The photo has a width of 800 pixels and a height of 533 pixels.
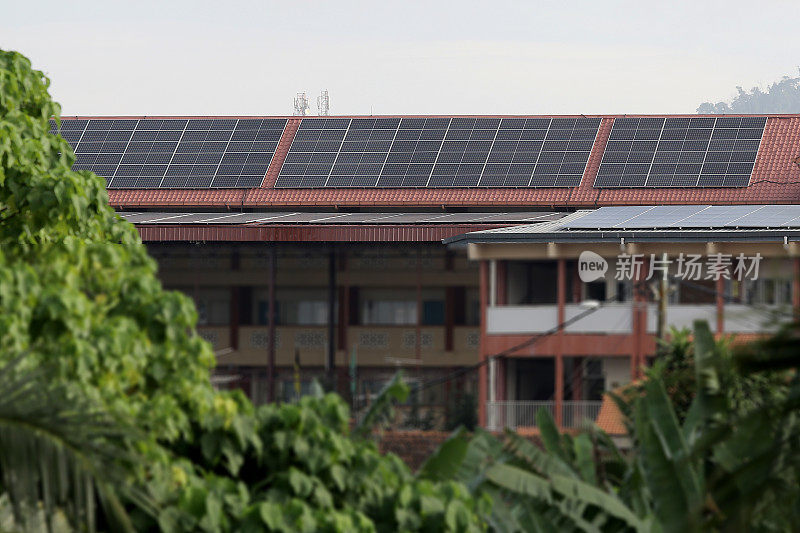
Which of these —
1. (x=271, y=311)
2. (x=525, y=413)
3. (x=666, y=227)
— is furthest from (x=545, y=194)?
(x=525, y=413)

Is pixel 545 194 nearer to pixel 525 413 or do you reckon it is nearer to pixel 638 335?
pixel 525 413

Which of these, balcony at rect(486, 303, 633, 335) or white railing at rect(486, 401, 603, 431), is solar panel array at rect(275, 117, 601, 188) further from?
white railing at rect(486, 401, 603, 431)

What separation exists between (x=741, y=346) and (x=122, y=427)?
4968mm

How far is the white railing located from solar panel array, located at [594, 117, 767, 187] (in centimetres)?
1267

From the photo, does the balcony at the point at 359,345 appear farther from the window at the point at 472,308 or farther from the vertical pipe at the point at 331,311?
the vertical pipe at the point at 331,311

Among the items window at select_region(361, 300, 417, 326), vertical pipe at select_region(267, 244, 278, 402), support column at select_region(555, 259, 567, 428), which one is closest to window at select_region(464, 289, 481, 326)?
window at select_region(361, 300, 417, 326)

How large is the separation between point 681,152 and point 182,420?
35696 mm

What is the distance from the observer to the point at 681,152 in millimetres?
46562

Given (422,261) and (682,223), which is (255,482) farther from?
(422,261)

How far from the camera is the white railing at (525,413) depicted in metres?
33.7

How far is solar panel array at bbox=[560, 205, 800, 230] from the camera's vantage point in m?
34.7

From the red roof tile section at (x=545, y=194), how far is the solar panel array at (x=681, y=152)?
0.32 m

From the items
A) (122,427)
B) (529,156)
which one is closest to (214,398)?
(122,427)

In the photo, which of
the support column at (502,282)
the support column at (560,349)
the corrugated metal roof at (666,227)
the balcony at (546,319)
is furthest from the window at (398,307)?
the support column at (560,349)
